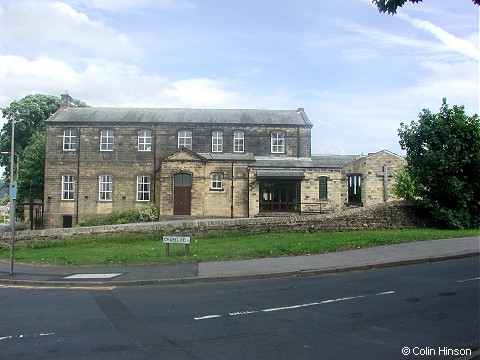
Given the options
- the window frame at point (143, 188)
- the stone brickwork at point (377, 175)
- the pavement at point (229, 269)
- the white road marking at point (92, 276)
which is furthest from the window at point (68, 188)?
the white road marking at point (92, 276)

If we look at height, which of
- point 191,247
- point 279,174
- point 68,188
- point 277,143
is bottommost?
point 191,247

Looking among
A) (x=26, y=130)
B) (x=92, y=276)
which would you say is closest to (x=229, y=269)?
(x=92, y=276)

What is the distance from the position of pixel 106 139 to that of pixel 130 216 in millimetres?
8076

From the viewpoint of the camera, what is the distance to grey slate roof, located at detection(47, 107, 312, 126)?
39.4 metres

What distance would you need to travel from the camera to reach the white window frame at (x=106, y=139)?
38875 millimetres

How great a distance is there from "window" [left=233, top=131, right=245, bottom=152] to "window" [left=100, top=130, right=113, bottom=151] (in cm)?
1064

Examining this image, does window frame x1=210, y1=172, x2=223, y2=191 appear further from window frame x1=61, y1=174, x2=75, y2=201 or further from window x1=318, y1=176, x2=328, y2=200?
window frame x1=61, y1=174, x2=75, y2=201

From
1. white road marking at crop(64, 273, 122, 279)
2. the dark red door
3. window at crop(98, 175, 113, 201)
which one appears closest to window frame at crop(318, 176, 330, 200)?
the dark red door

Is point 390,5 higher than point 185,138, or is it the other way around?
point 185,138

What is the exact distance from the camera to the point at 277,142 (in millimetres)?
39281

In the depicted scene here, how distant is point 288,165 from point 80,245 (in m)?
19.5

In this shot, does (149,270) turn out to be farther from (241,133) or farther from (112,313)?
(241,133)

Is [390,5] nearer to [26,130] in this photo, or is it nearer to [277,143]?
[277,143]

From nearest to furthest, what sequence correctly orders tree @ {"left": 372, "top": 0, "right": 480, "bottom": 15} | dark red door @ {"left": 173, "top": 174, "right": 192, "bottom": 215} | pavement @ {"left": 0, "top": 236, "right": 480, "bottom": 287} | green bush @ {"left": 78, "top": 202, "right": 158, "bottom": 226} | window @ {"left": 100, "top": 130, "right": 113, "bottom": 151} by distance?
tree @ {"left": 372, "top": 0, "right": 480, "bottom": 15} < pavement @ {"left": 0, "top": 236, "right": 480, "bottom": 287} < green bush @ {"left": 78, "top": 202, "right": 158, "bottom": 226} < dark red door @ {"left": 173, "top": 174, "right": 192, "bottom": 215} < window @ {"left": 100, "top": 130, "right": 113, "bottom": 151}
